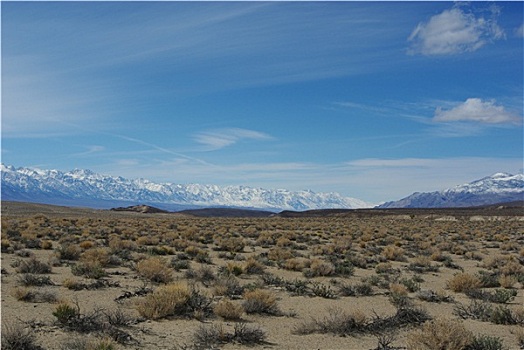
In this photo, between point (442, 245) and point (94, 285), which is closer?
point (94, 285)

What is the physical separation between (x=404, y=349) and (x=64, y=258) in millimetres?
14733

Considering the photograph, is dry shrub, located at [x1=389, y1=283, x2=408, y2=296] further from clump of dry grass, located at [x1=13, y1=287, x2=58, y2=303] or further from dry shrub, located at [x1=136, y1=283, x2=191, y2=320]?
clump of dry grass, located at [x1=13, y1=287, x2=58, y2=303]

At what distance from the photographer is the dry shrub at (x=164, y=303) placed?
33.9 ft

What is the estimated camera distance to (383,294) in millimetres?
13797

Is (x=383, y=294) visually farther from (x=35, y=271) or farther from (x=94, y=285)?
(x=35, y=271)

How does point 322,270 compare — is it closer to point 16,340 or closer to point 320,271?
point 320,271

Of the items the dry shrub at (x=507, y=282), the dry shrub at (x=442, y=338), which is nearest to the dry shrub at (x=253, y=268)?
the dry shrub at (x=507, y=282)

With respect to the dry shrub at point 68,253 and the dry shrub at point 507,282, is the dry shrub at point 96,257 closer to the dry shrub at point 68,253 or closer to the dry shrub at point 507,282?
the dry shrub at point 68,253

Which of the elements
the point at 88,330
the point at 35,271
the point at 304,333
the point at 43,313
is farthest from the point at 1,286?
the point at 304,333

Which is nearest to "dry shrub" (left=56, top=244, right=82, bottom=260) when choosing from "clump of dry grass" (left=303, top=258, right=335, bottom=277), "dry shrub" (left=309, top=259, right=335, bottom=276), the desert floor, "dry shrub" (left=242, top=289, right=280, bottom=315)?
the desert floor

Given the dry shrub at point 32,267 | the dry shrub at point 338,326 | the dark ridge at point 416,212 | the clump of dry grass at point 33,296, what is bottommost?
the dry shrub at point 338,326

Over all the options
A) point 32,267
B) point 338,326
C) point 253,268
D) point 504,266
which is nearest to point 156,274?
point 253,268

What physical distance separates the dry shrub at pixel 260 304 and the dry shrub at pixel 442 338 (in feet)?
12.8

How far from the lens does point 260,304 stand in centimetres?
1116
